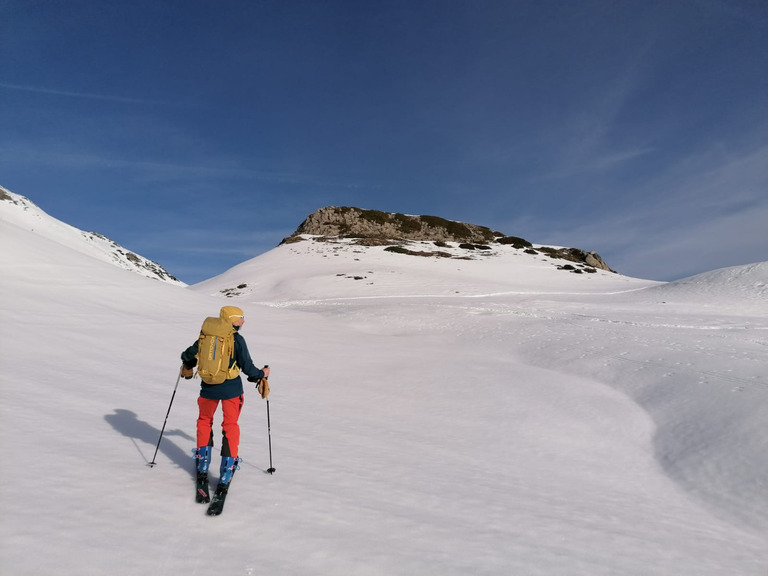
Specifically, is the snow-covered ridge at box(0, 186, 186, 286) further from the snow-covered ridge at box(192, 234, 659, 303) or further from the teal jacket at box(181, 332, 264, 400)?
the teal jacket at box(181, 332, 264, 400)

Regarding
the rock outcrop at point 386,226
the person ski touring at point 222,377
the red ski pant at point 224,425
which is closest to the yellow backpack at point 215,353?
the person ski touring at point 222,377

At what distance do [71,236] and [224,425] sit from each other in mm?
68696

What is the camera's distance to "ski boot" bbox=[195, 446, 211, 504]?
4.68 meters

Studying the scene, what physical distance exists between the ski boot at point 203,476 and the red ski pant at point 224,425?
0.09 meters

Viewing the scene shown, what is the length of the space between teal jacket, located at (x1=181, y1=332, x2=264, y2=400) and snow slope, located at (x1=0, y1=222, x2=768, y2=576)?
110 centimetres

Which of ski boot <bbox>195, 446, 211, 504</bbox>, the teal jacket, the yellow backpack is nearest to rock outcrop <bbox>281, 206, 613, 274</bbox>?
the teal jacket

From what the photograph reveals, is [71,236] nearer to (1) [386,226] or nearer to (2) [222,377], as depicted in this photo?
(1) [386,226]

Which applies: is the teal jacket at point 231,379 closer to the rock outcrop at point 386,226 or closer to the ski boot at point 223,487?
the ski boot at point 223,487

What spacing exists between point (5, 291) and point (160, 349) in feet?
18.4

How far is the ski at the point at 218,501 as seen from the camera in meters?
4.48

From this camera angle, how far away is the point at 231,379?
5.28 meters

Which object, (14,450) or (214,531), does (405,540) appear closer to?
(214,531)

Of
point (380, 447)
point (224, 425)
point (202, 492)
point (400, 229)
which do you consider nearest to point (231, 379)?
point (224, 425)

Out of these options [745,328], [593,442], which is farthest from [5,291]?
[745,328]
